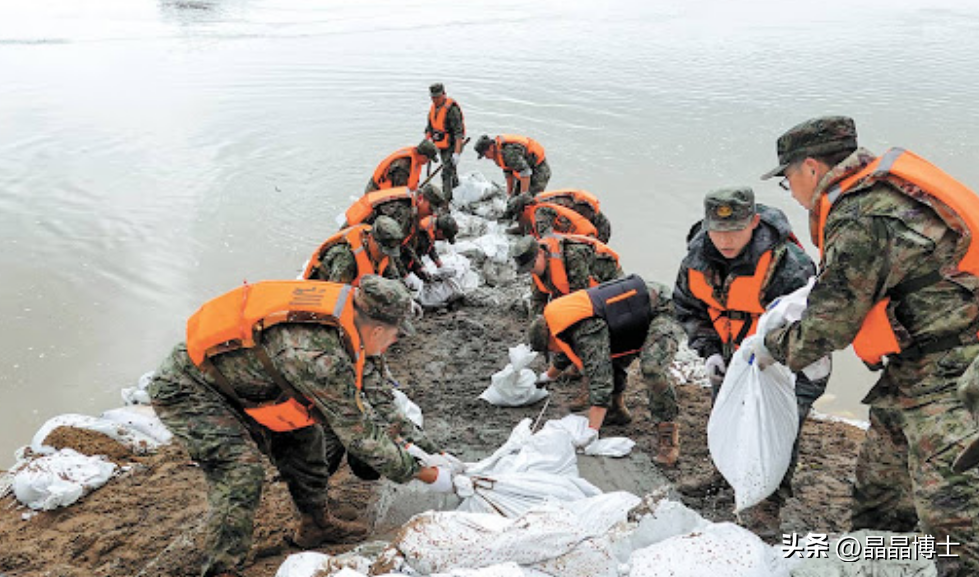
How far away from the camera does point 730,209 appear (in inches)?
114

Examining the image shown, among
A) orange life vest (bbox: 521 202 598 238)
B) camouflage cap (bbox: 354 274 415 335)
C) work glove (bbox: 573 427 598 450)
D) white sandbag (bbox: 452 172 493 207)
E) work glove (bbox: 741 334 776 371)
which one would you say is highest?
camouflage cap (bbox: 354 274 415 335)

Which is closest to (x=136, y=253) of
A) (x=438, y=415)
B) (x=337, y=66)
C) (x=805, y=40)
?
(x=438, y=415)

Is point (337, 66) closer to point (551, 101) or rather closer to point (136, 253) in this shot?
point (551, 101)

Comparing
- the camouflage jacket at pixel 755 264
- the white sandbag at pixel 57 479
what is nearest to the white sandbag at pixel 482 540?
the camouflage jacket at pixel 755 264

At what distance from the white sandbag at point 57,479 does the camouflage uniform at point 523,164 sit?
5.24m

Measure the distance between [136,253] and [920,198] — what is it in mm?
7175

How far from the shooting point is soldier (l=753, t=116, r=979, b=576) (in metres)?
2.01

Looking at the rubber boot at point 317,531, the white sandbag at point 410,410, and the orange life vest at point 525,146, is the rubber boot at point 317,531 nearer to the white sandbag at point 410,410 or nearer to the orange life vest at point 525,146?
the white sandbag at point 410,410

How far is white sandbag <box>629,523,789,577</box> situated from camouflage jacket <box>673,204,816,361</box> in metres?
1.19

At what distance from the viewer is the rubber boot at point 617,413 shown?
4.13 m

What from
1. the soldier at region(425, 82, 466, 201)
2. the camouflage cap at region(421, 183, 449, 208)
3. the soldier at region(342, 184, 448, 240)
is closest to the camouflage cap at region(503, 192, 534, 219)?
the camouflage cap at region(421, 183, 449, 208)

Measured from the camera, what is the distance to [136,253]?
731cm

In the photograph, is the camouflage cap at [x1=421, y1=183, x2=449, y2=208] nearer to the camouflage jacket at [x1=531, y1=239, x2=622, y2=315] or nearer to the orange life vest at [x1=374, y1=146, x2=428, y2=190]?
the orange life vest at [x1=374, y1=146, x2=428, y2=190]

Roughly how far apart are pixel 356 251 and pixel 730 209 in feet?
8.39
